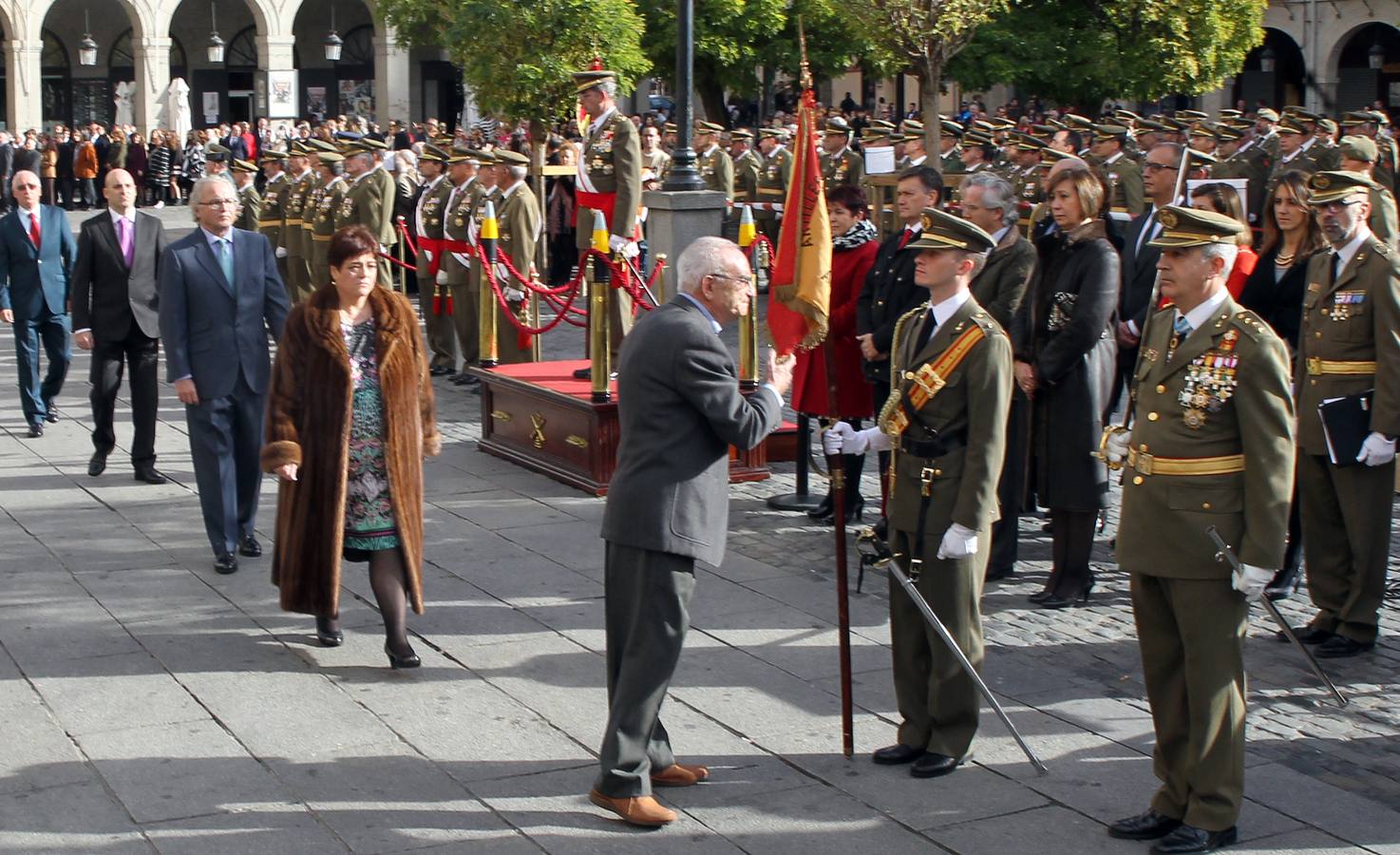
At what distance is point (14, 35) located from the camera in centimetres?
3791

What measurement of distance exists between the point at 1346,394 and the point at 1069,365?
1.18 meters

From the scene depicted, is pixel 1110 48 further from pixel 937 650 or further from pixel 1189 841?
pixel 1189 841

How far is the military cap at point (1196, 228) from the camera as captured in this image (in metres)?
5.04

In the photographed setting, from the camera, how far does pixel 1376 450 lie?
6770 mm

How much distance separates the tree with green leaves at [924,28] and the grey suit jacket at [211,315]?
979 centimetres

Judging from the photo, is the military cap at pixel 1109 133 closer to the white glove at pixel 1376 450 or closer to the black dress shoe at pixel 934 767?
the white glove at pixel 1376 450

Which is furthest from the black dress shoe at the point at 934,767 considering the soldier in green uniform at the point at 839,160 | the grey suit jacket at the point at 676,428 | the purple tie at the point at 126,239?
the soldier in green uniform at the point at 839,160

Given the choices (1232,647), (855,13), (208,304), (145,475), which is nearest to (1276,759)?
(1232,647)

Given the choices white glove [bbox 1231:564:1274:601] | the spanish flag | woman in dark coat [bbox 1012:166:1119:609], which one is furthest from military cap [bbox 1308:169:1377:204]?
white glove [bbox 1231:564:1274:601]

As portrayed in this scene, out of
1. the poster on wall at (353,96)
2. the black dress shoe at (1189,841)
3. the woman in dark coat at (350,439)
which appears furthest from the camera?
the poster on wall at (353,96)

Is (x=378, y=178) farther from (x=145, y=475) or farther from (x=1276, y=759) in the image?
(x=1276, y=759)

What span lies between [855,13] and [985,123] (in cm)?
626

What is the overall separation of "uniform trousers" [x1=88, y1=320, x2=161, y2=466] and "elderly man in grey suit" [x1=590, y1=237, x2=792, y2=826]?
19.3 feet

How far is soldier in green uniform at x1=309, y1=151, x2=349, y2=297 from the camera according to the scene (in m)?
15.5
